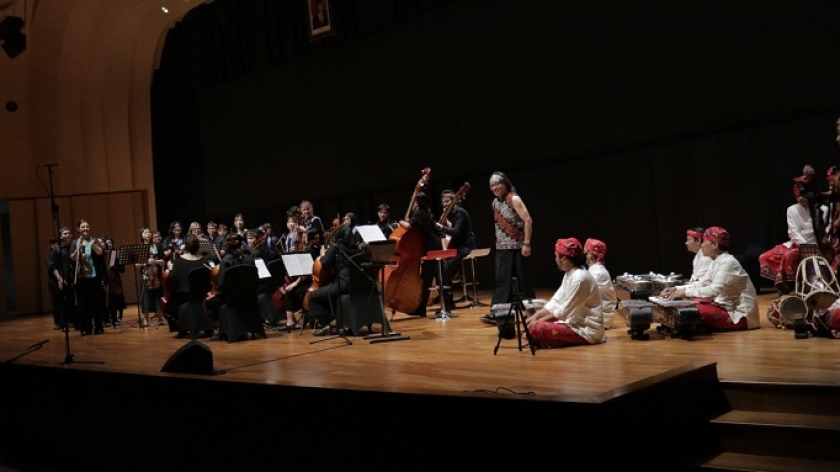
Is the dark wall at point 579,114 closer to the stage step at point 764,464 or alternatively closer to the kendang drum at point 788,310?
the kendang drum at point 788,310

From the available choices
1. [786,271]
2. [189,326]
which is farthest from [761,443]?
[189,326]

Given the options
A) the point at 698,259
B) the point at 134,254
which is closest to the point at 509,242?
the point at 698,259

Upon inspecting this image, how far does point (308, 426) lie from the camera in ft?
15.5

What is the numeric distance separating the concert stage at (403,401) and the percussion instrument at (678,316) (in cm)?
15

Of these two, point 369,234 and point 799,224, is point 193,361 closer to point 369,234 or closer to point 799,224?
point 369,234

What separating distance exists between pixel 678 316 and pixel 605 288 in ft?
3.62

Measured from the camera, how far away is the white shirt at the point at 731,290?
6281mm

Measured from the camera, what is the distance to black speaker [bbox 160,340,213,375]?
579 centimetres

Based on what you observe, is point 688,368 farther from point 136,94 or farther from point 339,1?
point 136,94

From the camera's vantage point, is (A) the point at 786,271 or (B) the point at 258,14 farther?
(B) the point at 258,14

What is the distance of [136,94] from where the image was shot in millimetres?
18500

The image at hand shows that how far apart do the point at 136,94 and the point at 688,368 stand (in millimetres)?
16767

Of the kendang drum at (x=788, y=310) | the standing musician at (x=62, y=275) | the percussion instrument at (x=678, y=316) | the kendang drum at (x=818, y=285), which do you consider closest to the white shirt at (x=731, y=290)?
the kendang drum at (x=788, y=310)

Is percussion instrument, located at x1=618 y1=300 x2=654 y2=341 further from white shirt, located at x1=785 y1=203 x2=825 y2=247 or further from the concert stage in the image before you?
white shirt, located at x1=785 y1=203 x2=825 y2=247
